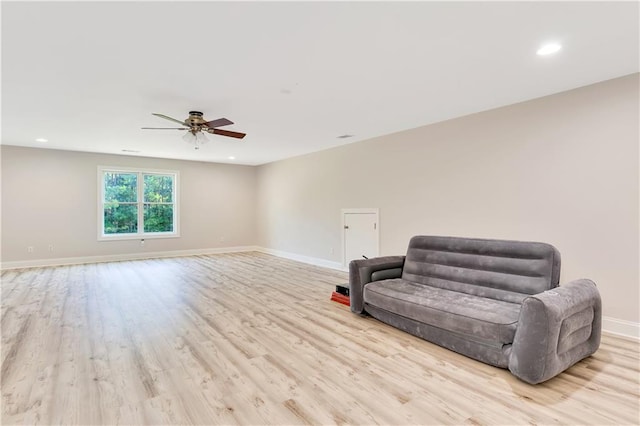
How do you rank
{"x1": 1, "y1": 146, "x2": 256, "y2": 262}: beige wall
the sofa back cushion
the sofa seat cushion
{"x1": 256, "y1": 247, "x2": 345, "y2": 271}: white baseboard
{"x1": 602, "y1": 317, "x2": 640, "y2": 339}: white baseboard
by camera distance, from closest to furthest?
1. the sofa seat cushion
2. the sofa back cushion
3. {"x1": 602, "y1": 317, "x2": 640, "y2": 339}: white baseboard
4. {"x1": 1, "y1": 146, "x2": 256, "y2": 262}: beige wall
5. {"x1": 256, "y1": 247, "x2": 345, "y2": 271}: white baseboard

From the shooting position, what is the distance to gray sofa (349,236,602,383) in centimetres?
220

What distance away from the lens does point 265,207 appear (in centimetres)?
904

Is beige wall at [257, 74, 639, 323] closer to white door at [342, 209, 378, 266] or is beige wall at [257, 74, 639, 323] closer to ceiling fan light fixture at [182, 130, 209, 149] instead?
white door at [342, 209, 378, 266]

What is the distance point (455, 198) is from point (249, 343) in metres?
3.27

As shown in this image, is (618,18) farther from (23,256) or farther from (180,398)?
(23,256)

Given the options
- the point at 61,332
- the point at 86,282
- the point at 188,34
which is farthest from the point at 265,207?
the point at 188,34

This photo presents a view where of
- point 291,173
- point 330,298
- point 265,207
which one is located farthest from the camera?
point 265,207

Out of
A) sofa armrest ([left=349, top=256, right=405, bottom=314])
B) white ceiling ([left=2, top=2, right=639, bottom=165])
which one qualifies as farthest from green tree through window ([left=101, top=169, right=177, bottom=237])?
sofa armrest ([left=349, top=256, right=405, bottom=314])

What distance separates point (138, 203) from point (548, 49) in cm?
831

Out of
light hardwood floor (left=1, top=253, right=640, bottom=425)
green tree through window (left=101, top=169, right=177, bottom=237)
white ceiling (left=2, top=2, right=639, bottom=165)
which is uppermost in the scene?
white ceiling (left=2, top=2, right=639, bottom=165)

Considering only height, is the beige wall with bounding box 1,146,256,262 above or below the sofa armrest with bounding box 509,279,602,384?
above

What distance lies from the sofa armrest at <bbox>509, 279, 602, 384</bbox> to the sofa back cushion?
0.36 metres

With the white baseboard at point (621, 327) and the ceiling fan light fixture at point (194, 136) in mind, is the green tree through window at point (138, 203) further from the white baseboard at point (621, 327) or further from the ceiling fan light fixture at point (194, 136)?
the white baseboard at point (621, 327)

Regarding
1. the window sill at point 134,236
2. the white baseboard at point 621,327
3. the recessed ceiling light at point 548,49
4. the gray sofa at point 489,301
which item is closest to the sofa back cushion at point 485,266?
the gray sofa at point 489,301
